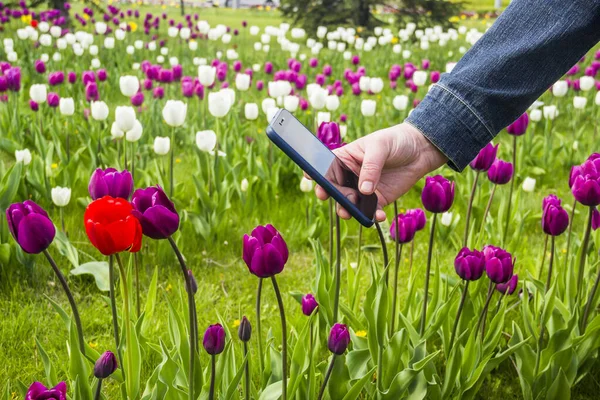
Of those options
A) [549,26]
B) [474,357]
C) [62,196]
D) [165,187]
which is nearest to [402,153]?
[549,26]

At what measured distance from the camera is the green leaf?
3.00 metres

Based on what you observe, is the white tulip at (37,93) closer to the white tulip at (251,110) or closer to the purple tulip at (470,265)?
the white tulip at (251,110)

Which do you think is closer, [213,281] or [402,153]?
[402,153]

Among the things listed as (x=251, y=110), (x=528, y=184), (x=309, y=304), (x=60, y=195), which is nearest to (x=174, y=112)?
(x=60, y=195)

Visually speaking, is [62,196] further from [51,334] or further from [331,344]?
[331,344]

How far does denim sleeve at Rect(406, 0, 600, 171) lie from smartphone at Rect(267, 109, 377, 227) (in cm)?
26

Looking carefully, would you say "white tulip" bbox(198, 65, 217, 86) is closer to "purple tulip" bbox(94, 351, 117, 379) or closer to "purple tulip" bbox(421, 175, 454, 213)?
"purple tulip" bbox(421, 175, 454, 213)

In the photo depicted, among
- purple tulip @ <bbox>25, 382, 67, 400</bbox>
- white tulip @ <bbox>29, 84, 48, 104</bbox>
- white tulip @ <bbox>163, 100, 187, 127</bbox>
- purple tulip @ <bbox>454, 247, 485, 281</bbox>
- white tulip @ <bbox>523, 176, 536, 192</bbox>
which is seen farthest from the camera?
white tulip @ <bbox>29, 84, 48, 104</bbox>

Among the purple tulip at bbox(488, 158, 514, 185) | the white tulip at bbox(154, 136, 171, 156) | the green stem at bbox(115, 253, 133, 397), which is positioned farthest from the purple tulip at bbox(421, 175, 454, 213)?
the white tulip at bbox(154, 136, 171, 156)

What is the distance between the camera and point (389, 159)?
1990 millimetres

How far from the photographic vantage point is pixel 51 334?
2.68 metres

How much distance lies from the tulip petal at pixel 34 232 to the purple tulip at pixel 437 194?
3.56 ft

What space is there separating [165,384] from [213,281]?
4.81 ft

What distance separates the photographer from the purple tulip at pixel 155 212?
1550 mm
